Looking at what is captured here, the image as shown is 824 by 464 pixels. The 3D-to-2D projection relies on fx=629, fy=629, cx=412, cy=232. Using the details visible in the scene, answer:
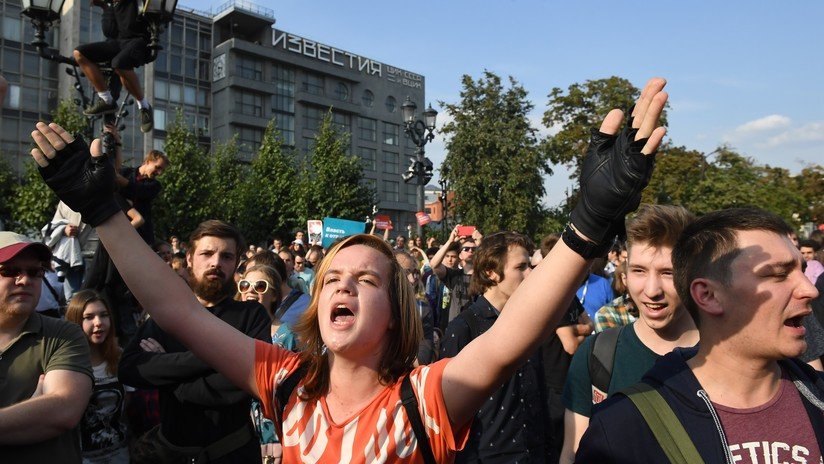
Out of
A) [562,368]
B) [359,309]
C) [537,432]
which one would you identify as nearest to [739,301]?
[359,309]

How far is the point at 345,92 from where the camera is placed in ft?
208

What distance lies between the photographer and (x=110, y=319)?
4.31 metres

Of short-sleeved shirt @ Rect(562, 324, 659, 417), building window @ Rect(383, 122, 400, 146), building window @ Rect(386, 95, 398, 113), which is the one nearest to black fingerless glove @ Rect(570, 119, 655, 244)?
short-sleeved shirt @ Rect(562, 324, 659, 417)

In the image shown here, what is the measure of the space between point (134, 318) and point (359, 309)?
4.85m

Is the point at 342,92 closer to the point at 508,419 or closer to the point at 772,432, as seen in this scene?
the point at 508,419

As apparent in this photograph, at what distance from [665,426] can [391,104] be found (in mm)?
67043

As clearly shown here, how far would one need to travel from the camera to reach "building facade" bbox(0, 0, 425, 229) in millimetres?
43250

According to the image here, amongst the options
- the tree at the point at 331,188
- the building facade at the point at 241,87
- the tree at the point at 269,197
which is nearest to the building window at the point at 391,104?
the building facade at the point at 241,87

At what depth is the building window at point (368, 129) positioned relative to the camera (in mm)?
63438

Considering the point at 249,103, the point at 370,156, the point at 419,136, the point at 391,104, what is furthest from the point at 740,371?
the point at 391,104

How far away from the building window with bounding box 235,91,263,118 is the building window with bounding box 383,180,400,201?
14.9 metres

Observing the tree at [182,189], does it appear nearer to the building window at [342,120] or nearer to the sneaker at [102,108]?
the sneaker at [102,108]

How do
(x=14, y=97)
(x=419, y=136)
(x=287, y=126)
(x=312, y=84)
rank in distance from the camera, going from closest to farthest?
(x=419, y=136)
(x=14, y=97)
(x=287, y=126)
(x=312, y=84)

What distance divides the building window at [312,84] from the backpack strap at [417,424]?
197 ft
